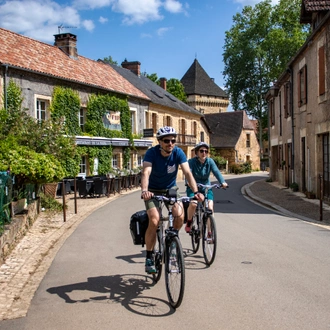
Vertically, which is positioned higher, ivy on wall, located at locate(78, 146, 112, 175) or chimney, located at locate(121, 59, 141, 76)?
chimney, located at locate(121, 59, 141, 76)

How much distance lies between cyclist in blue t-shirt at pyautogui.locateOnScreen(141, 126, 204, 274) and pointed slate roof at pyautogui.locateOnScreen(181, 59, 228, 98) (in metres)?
65.8

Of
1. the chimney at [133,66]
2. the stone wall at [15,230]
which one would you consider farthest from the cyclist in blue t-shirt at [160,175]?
the chimney at [133,66]

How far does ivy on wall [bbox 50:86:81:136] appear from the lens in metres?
24.4

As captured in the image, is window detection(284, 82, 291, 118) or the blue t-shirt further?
window detection(284, 82, 291, 118)

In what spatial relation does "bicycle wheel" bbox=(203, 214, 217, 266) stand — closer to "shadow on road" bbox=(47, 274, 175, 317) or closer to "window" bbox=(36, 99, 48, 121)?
"shadow on road" bbox=(47, 274, 175, 317)

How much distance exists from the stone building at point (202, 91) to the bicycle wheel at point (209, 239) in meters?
63.9

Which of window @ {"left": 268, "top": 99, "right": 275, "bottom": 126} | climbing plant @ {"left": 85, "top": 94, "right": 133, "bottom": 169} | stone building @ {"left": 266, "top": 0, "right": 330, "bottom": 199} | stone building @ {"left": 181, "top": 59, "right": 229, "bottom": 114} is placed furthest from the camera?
stone building @ {"left": 181, "top": 59, "right": 229, "bottom": 114}

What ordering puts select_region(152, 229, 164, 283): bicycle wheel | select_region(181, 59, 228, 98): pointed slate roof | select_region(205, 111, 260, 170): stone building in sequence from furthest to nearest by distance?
select_region(181, 59, 228, 98): pointed slate roof → select_region(205, 111, 260, 170): stone building → select_region(152, 229, 164, 283): bicycle wheel

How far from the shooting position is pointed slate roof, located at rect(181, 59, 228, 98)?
2815 inches

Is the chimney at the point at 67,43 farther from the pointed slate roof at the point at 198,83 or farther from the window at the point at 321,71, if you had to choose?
the pointed slate roof at the point at 198,83

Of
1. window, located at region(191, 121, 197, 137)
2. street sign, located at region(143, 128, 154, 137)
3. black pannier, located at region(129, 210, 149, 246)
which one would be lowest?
black pannier, located at region(129, 210, 149, 246)

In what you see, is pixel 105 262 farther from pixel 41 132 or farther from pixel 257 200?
pixel 257 200

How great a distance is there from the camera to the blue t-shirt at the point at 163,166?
567 centimetres

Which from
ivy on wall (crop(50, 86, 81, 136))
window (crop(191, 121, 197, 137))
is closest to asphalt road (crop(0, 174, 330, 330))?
ivy on wall (crop(50, 86, 81, 136))
